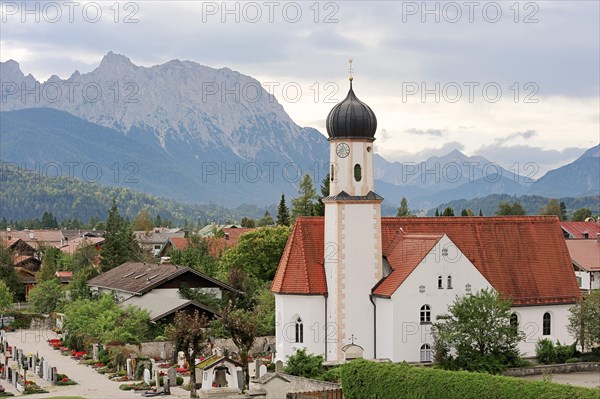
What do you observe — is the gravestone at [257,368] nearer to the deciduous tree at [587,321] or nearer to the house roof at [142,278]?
the deciduous tree at [587,321]

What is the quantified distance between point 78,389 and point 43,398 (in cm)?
278

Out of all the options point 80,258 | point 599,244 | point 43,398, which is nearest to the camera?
point 43,398

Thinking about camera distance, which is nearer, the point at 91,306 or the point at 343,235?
the point at 343,235

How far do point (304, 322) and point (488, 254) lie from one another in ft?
36.4

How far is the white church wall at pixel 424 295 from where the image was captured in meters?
52.2

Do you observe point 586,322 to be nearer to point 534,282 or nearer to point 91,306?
point 534,282

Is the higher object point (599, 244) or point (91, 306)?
point (599, 244)

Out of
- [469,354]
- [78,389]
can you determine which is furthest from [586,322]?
[78,389]

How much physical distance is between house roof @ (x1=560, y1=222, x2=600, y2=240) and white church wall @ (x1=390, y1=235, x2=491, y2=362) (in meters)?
69.1

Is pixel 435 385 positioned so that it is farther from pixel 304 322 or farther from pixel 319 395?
pixel 304 322

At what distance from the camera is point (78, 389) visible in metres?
52.4

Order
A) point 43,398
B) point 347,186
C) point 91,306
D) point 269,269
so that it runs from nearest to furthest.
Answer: point 43,398 < point 347,186 < point 91,306 < point 269,269

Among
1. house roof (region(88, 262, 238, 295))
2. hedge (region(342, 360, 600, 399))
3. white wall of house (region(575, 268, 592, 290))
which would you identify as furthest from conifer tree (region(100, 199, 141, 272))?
hedge (region(342, 360, 600, 399))

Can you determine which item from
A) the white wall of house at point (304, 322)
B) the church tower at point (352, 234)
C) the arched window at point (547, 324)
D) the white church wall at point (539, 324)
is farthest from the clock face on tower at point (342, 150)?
the arched window at point (547, 324)
